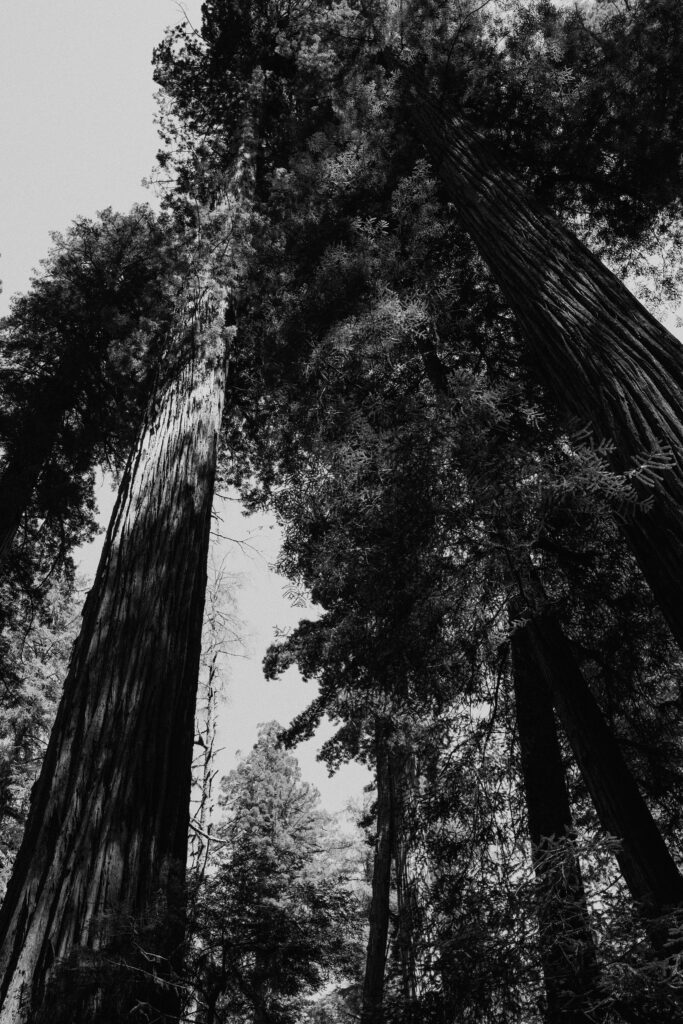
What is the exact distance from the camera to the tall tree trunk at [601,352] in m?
2.23

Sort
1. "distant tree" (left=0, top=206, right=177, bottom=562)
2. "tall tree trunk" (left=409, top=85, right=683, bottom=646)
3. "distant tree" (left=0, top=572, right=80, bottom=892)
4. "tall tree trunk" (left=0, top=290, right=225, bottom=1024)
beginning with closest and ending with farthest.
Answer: "tall tree trunk" (left=0, top=290, right=225, bottom=1024)
"tall tree trunk" (left=409, top=85, right=683, bottom=646)
"distant tree" (left=0, top=206, right=177, bottom=562)
"distant tree" (left=0, top=572, right=80, bottom=892)

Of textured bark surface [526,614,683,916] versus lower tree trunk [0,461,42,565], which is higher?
lower tree trunk [0,461,42,565]

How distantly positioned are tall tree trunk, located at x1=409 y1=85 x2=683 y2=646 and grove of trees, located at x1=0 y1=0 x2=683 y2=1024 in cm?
2

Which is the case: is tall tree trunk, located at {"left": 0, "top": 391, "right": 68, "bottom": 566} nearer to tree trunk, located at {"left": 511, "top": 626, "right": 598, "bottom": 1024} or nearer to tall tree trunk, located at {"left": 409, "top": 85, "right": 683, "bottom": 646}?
tree trunk, located at {"left": 511, "top": 626, "right": 598, "bottom": 1024}

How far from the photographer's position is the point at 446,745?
16.6ft

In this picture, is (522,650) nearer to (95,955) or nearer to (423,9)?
(95,955)

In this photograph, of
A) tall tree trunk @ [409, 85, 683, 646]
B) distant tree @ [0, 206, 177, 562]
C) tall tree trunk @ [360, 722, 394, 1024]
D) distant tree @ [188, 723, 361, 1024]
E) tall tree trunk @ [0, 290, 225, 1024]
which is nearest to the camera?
distant tree @ [188, 723, 361, 1024]

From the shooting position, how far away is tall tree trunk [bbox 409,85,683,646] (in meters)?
2.23

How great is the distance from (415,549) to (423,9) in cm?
576

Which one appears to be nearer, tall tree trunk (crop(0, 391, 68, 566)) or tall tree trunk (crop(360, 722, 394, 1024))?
tall tree trunk (crop(0, 391, 68, 566))

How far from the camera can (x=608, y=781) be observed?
11.6ft

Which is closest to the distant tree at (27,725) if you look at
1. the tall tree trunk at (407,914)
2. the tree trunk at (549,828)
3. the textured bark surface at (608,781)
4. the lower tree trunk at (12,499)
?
the lower tree trunk at (12,499)

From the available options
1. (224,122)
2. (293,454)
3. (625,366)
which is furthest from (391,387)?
(224,122)

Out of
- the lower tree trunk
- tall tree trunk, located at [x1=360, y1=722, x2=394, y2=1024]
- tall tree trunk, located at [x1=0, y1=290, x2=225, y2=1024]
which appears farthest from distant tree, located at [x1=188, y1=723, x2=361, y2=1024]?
tall tree trunk, located at [x1=360, y1=722, x2=394, y2=1024]
